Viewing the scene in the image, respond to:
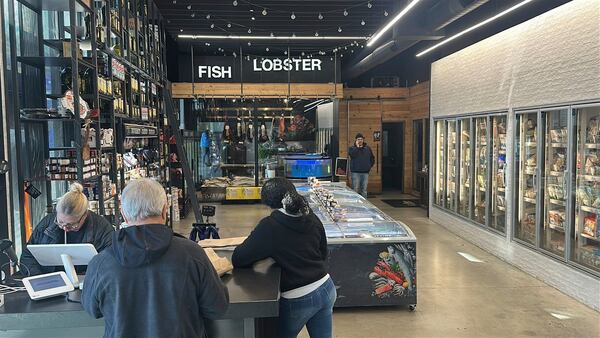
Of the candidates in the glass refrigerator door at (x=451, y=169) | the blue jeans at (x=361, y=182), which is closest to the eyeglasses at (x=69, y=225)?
the glass refrigerator door at (x=451, y=169)

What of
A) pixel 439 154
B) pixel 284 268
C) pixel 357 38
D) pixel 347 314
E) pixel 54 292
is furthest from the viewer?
pixel 357 38

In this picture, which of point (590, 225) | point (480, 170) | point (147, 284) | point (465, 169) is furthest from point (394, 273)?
point (465, 169)

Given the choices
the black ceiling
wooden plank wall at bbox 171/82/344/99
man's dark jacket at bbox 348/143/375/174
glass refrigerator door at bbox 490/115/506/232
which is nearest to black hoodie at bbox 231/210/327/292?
glass refrigerator door at bbox 490/115/506/232

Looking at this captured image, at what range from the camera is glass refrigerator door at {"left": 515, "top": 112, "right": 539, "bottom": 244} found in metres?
6.46

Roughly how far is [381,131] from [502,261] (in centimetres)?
738

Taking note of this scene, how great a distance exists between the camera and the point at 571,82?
216 inches

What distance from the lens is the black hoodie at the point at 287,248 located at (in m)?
2.75

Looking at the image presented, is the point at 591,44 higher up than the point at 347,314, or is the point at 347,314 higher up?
the point at 591,44

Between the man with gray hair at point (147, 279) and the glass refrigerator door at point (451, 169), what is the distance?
25.7 ft

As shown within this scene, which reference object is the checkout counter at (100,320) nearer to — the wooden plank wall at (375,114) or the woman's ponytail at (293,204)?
the woman's ponytail at (293,204)

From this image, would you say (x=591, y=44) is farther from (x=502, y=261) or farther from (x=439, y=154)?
(x=439, y=154)

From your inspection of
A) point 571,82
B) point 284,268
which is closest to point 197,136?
point 571,82

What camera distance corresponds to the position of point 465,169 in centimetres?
872

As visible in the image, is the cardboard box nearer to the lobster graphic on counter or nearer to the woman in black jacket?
the lobster graphic on counter
